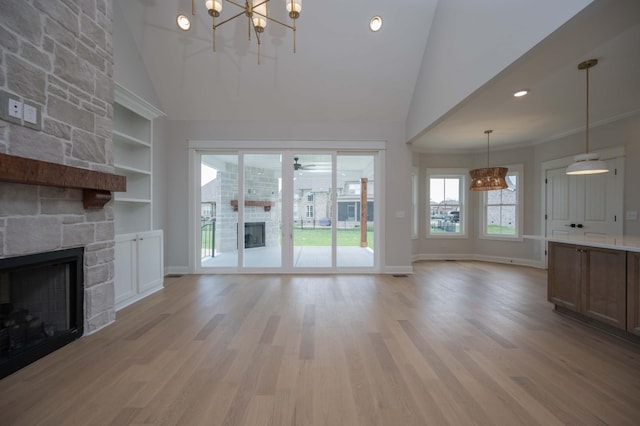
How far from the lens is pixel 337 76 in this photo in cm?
422

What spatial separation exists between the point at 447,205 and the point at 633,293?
13.9ft

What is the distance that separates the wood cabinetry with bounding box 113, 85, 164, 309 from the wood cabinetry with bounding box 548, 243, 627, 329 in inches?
203

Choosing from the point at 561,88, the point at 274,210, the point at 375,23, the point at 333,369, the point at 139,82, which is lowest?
the point at 333,369

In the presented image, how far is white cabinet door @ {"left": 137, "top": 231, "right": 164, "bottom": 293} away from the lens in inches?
136

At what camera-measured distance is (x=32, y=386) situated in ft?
5.61

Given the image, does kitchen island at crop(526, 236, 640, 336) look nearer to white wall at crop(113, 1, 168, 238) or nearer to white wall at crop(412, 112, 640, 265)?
white wall at crop(412, 112, 640, 265)

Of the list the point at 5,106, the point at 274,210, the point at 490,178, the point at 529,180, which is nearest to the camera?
the point at 5,106

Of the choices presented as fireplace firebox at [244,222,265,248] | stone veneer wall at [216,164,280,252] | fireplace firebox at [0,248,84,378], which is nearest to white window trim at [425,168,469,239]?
stone veneer wall at [216,164,280,252]

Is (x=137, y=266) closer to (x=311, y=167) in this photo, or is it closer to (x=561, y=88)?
(x=311, y=167)

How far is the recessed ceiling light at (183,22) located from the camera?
12.0 ft

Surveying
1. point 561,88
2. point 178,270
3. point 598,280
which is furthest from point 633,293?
point 178,270

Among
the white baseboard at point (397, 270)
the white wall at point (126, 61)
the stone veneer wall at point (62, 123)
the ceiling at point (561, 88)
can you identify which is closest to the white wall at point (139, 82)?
the white wall at point (126, 61)

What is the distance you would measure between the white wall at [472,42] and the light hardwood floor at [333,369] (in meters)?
2.47

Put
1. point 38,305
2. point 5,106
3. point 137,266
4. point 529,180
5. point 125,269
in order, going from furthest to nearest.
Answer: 1. point 529,180
2. point 137,266
3. point 125,269
4. point 38,305
5. point 5,106
